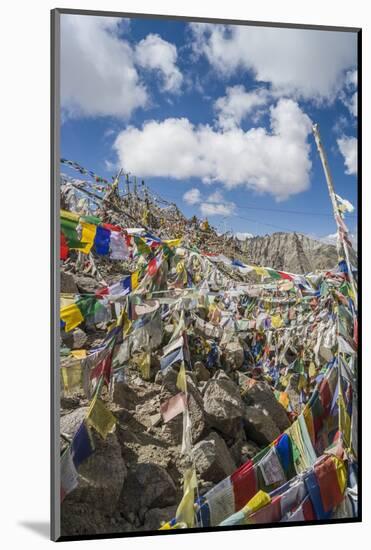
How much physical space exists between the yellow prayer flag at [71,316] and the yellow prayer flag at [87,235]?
285 mm

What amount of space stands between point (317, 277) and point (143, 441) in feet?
4.21

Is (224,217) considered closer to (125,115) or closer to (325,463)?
(125,115)

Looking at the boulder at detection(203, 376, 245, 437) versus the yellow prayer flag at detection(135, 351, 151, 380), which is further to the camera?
the boulder at detection(203, 376, 245, 437)

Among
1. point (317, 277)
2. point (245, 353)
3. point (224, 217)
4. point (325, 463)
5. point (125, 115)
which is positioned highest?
point (125, 115)

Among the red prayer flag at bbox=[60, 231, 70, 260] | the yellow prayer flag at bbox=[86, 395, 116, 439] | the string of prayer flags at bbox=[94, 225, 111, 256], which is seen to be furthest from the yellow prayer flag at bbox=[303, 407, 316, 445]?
the red prayer flag at bbox=[60, 231, 70, 260]

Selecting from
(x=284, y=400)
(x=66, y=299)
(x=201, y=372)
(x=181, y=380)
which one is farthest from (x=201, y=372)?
(x=66, y=299)

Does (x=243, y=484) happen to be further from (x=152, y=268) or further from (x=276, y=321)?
(x=152, y=268)

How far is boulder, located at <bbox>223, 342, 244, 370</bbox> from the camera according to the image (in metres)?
3.99

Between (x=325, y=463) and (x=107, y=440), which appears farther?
(x=325, y=463)

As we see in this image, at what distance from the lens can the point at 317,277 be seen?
4121 mm

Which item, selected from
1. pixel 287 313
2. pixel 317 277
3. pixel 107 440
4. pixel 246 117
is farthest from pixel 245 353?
pixel 246 117

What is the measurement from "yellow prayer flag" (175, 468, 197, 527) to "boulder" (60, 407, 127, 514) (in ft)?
1.08

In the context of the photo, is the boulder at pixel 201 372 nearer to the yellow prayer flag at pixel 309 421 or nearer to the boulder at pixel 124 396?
the boulder at pixel 124 396

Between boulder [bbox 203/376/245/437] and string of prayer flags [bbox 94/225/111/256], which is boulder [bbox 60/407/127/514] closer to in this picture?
boulder [bbox 203/376/245/437]
